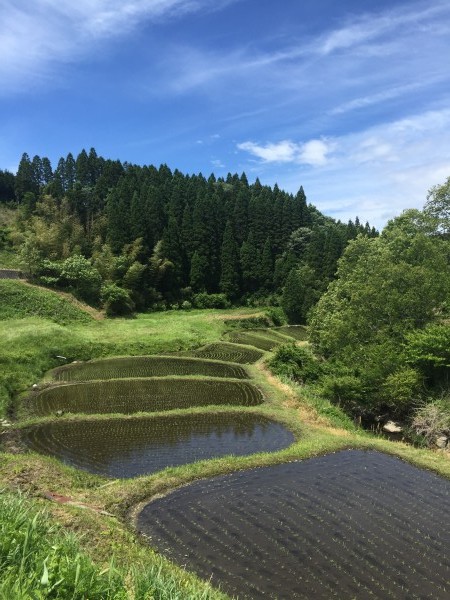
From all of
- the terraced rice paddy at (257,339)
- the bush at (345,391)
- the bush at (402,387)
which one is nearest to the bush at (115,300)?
the terraced rice paddy at (257,339)

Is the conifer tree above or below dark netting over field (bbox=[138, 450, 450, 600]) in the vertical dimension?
above

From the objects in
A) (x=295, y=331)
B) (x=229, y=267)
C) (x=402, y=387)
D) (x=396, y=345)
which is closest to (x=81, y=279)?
(x=229, y=267)

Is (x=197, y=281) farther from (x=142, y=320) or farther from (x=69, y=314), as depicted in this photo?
(x=69, y=314)

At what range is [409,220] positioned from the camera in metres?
37.4

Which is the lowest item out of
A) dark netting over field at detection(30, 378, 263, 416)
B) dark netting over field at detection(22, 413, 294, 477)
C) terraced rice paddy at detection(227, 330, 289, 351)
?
dark netting over field at detection(22, 413, 294, 477)

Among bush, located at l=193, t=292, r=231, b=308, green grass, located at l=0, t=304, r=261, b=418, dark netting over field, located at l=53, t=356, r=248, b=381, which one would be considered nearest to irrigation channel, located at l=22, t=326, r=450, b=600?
green grass, located at l=0, t=304, r=261, b=418

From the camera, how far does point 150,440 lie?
1814 cm

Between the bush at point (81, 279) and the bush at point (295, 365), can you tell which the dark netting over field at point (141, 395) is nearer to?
the bush at point (295, 365)

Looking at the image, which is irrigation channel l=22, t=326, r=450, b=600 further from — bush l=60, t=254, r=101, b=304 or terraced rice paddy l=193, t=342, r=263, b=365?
bush l=60, t=254, r=101, b=304

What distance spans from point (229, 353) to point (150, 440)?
61.1ft

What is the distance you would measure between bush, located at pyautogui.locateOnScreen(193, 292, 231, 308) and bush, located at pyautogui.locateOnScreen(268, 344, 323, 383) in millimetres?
26912

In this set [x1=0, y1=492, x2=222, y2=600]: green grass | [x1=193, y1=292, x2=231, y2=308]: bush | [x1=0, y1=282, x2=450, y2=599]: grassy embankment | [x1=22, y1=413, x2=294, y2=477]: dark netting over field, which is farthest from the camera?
[x1=193, y1=292, x2=231, y2=308]: bush

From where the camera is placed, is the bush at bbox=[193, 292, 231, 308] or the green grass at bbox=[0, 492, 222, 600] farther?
the bush at bbox=[193, 292, 231, 308]

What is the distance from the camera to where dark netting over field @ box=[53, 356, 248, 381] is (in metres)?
28.1
